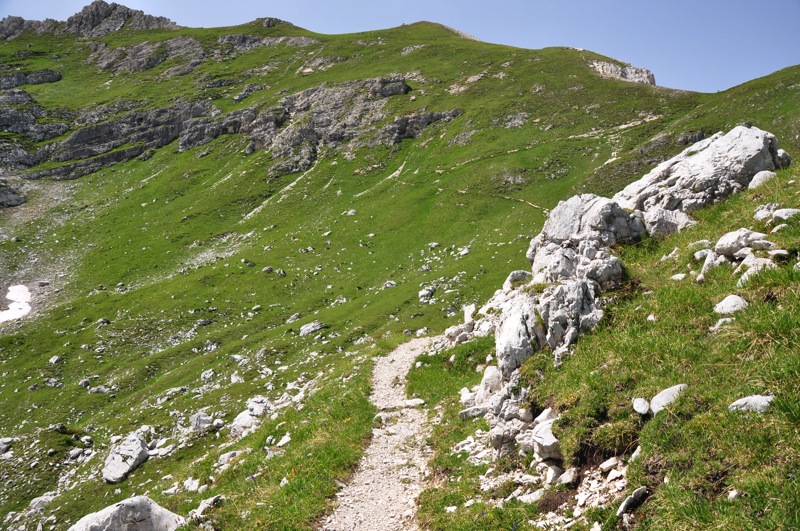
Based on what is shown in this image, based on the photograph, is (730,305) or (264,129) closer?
(730,305)

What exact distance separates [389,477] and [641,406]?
26.7ft

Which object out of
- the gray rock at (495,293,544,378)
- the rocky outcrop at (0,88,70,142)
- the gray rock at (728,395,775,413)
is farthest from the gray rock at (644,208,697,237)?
the rocky outcrop at (0,88,70,142)

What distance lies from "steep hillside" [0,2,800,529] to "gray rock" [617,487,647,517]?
8.05 meters

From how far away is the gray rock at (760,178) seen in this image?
1744 cm

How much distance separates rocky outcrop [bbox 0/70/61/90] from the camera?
18138cm

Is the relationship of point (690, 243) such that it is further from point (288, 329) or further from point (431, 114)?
point (431, 114)

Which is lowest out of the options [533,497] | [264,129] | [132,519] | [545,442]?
[132,519]

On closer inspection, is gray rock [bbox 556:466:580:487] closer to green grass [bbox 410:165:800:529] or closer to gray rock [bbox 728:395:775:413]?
green grass [bbox 410:165:800:529]

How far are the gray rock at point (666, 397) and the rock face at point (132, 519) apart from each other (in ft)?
43.5

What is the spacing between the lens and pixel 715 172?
63.6 feet

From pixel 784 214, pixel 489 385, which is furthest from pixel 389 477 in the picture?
pixel 784 214

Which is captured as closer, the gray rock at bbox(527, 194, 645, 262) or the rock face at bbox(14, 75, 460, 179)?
the gray rock at bbox(527, 194, 645, 262)

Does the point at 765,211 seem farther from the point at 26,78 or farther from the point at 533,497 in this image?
the point at 26,78

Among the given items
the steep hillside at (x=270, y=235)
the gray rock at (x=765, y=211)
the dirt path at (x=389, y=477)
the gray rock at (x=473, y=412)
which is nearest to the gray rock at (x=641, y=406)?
the dirt path at (x=389, y=477)
